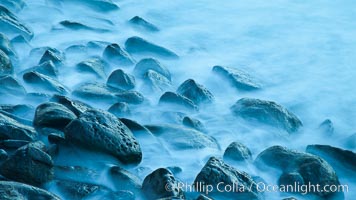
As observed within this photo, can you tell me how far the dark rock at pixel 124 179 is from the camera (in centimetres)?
293

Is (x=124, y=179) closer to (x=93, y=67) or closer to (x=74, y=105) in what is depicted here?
(x=74, y=105)

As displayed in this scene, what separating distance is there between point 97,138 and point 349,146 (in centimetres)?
188

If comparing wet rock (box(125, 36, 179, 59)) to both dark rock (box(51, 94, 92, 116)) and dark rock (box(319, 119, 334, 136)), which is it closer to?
dark rock (box(51, 94, 92, 116))

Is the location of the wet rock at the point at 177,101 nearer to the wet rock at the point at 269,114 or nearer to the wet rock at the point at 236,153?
the wet rock at the point at 269,114

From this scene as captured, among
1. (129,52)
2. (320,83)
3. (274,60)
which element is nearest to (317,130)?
(320,83)

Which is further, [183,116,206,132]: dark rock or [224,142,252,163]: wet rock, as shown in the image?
[183,116,206,132]: dark rock

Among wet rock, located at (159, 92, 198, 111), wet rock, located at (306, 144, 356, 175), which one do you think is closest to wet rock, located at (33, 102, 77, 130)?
wet rock, located at (159, 92, 198, 111)

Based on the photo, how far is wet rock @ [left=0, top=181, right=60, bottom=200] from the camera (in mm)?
2387

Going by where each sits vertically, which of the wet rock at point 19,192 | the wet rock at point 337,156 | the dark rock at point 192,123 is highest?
the dark rock at point 192,123

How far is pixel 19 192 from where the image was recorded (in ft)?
7.95

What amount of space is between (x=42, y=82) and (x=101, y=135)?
1.03m

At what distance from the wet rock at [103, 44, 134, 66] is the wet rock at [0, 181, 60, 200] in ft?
7.09

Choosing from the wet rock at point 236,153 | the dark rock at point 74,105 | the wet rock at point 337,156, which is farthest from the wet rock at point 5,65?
the wet rock at point 337,156

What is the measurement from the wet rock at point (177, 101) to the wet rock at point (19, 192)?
A: 1.59 metres
